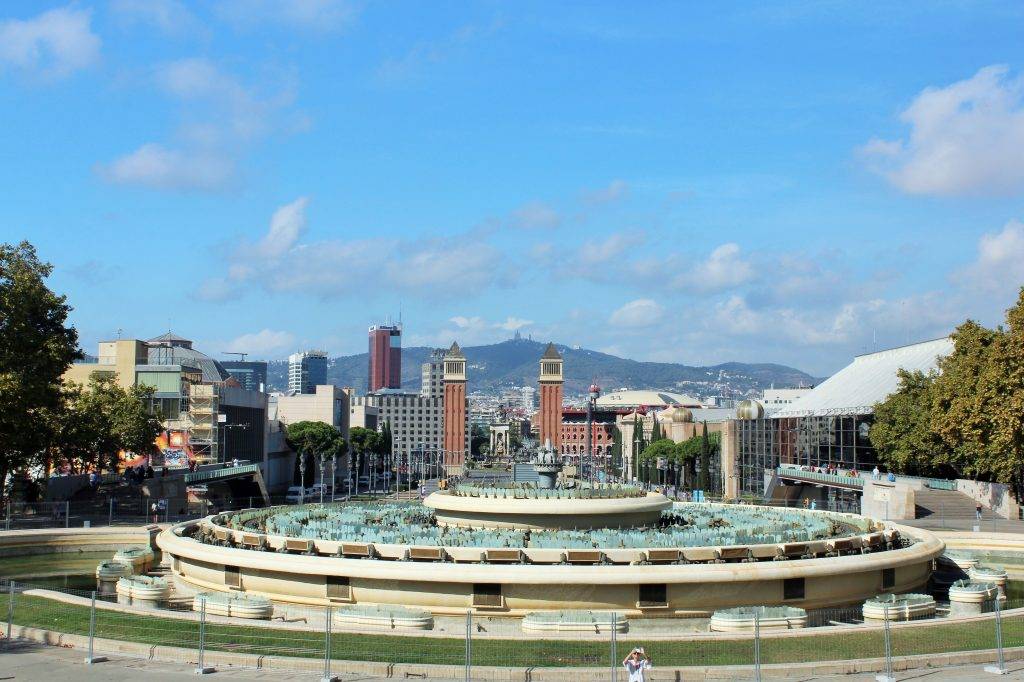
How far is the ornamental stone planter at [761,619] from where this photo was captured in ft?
72.2

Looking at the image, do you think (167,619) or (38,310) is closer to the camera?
(167,619)

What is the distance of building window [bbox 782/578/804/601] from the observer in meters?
24.3

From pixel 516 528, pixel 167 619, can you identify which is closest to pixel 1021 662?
pixel 516 528

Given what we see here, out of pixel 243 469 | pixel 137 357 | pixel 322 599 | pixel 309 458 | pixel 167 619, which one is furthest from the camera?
pixel 309 458

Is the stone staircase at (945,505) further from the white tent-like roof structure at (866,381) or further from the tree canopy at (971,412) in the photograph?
the white tent-like roof structure at (866,381)

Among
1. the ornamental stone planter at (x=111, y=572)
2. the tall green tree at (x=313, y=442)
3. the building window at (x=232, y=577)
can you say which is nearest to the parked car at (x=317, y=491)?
the tall green tree at (x=313, y=442)

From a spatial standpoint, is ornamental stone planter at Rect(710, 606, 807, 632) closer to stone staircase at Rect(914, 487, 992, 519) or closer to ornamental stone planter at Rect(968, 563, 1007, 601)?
ornamental stone planter at Rect(968, 563, 1007, 601)

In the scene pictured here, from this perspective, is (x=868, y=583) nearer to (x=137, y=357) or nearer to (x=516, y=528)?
(x=516, y=528)

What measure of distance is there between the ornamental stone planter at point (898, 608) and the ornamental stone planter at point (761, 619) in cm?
194

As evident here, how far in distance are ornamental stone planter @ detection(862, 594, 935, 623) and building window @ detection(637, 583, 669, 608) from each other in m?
4.68

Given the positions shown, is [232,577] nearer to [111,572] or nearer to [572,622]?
[111,572]

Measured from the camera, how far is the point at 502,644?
2002 cm

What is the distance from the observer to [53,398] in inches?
1992

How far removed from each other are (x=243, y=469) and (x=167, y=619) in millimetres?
65214
